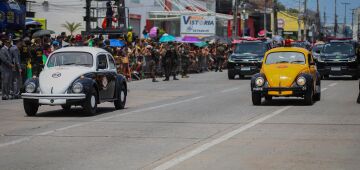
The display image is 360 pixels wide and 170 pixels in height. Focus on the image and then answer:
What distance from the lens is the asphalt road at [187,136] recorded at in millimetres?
11078

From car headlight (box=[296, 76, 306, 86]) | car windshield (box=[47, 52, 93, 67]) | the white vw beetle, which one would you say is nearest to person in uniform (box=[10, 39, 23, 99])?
the white vw beetle

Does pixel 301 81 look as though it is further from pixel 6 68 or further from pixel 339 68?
pixel 339 68

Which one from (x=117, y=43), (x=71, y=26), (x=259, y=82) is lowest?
(x=259, y=82)

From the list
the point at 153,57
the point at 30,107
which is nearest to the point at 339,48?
the point at 153,57

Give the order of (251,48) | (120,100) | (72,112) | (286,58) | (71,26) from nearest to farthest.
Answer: (72,112) < (120,100) < (286,58) < (251,48) < (71,26)

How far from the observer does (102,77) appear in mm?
19469

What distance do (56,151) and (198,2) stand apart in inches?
2536

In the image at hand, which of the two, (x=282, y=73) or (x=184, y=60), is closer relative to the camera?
(x=282, y=73)

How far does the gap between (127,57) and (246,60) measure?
6.89 meters

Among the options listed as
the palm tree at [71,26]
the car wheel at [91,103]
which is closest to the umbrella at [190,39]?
the palm tree at [71,26]

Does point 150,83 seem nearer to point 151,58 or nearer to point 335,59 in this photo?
point 151,58

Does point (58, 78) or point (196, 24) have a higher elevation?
point (196, 24)

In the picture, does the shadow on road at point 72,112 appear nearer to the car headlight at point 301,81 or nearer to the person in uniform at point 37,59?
the car headlight at point 301,81

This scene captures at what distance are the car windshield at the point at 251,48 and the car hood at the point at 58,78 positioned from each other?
2128cm
